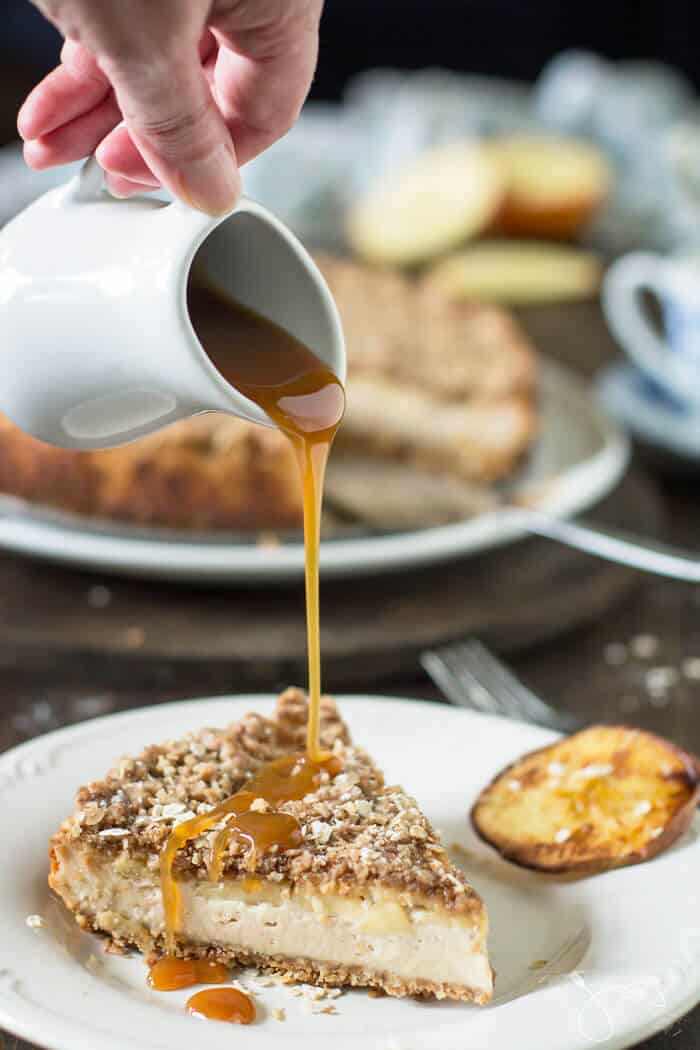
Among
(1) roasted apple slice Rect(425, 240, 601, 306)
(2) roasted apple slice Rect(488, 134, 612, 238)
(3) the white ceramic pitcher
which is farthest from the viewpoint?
(2) roasted apple slice Rect(488, 134, 612, 238)

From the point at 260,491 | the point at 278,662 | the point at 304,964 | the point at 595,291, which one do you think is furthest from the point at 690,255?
the point at 304,964


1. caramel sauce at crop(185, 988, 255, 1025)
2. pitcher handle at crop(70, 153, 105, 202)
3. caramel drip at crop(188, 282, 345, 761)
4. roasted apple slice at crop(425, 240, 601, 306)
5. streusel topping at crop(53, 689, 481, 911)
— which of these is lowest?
roasted apple slice at crop(425, 240, 601, 306)

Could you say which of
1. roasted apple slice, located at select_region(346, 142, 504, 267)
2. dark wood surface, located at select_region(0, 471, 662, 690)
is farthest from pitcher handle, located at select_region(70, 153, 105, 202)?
roasted apple slice, located at select_region(346, 142, 504, 267)

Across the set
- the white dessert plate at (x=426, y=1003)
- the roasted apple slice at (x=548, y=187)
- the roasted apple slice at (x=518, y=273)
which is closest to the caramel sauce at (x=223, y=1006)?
the white dessert plate at (x=426, y=1003)

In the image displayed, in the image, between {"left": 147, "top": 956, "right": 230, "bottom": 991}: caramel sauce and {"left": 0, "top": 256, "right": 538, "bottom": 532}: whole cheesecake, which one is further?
{"left": 0, "top": 256, "right": 538, "bottom": 532}: whole cheesecake

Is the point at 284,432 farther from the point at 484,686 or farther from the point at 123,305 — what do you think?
the point at 484,686

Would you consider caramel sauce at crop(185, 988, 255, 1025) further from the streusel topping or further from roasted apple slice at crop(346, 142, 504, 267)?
roasted apple slice at crop(346, 142, 504, 267)

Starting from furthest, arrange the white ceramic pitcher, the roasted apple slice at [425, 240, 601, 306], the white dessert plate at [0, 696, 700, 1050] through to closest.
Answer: the roasted apple slice at [425, 240, 601, 306] → the white ceramic pitcher → the white dessert plate at [0, 696, 700, 1050]

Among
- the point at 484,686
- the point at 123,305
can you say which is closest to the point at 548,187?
the point at 484,686
